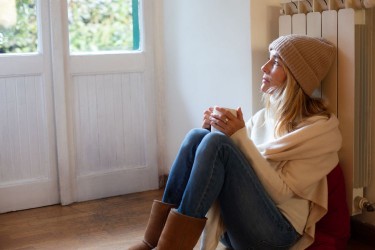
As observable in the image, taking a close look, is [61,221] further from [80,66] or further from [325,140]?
[325,140]

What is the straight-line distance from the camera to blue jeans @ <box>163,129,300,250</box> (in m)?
1.91

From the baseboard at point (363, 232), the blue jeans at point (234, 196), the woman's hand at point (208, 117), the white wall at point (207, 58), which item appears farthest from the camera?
the white wall at point (207, 58)

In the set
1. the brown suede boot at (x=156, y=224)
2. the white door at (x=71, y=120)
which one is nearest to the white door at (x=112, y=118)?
the white door at (x=71, y=120)

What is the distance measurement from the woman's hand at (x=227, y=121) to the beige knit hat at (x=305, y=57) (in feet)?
0.82

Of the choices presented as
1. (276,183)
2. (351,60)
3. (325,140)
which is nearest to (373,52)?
(351,60)

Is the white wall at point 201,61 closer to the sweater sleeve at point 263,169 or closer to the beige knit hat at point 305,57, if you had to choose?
the beige knit hat at point 305,57

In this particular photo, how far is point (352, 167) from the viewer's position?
2145 millimetres

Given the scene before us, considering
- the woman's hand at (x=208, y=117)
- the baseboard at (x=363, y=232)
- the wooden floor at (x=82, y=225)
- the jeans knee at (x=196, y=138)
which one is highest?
the woman's hand at (x=208, y=117)

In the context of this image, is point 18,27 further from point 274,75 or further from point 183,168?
point 274,75

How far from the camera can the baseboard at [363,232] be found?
2320mm

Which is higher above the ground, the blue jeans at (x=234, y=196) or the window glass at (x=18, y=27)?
the window glass at (x=18, y=27)

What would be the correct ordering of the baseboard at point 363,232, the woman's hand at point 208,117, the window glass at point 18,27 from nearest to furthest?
1. the woman's hand at point 208,117
2. the baseboard at point 363,232
3. the window glass at point 18,27

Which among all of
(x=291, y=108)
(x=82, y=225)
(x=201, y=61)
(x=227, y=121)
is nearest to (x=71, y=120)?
(x=82, y=225)

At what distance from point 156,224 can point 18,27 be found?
1.39 meters
